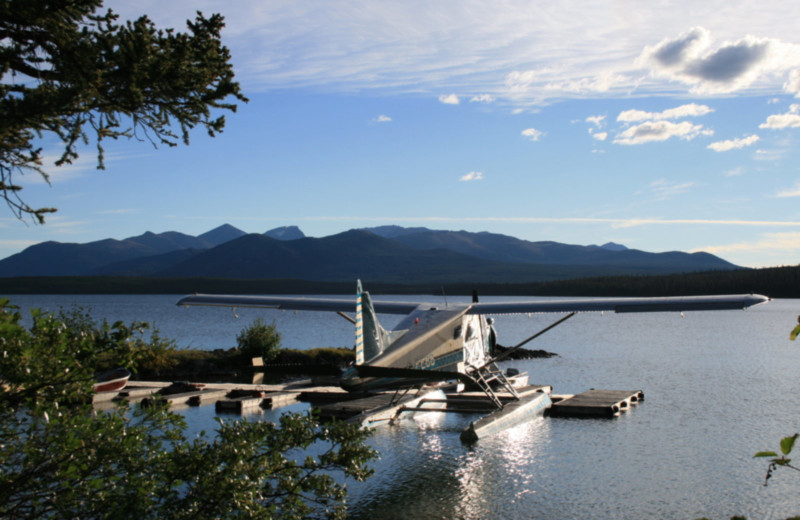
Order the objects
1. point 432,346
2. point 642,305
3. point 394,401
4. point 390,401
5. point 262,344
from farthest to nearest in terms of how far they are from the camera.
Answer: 1. point 262,344
2. point 390,401
3. point 394,401
4. point 642,305
5. point 432,346

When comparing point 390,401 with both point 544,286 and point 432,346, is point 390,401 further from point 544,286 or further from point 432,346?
point 544,286

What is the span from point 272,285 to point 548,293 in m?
87.8

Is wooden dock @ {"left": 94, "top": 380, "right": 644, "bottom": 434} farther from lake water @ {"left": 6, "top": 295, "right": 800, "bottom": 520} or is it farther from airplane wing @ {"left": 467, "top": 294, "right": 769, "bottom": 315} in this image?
airplane wing @ {"left": 467, "top": 294, "right": 769, "bottom": 315}

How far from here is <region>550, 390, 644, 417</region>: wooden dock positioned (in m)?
18.9

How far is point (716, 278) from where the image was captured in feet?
362

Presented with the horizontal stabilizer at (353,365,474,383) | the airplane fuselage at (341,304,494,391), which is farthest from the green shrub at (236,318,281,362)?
the horizontal stabilizer at (353,365,474,383)

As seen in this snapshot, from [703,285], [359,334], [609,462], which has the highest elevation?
[703,285]

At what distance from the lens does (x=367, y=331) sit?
14.4m

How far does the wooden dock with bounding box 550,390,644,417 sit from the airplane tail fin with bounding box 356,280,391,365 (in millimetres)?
6862

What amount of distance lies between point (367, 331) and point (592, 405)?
26.5 ft

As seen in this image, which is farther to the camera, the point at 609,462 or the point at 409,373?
the point at 609,462

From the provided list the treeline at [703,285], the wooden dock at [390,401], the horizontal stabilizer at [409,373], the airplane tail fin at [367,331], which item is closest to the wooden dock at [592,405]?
the wooden dock at [390,401]

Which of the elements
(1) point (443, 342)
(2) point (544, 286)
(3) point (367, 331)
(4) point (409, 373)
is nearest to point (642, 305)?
(1) point (443, 342)

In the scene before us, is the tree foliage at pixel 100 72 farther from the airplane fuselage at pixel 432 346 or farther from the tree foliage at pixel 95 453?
the airplane fuselage at pixel 432 346
